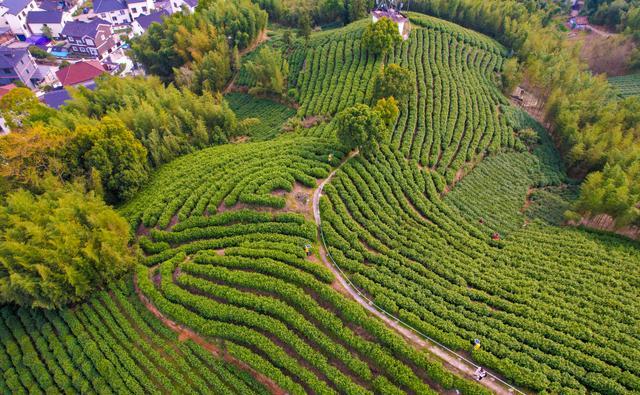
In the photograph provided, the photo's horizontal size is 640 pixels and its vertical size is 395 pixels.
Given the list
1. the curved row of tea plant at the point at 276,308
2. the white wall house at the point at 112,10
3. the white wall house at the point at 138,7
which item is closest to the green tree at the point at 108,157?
the curved row of tea plant at the point at 276,308

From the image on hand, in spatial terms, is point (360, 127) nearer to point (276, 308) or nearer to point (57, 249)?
point (276, 308)

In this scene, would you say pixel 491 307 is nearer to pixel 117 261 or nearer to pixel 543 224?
pixel 543 224

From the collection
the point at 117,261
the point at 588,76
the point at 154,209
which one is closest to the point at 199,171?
the point at 154,209

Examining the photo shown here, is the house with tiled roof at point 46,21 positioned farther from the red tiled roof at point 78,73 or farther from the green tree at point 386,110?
the green tree at point 386,110

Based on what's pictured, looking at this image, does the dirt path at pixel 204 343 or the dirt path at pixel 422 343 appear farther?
the dirt path at pixel 204 343

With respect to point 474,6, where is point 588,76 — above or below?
below

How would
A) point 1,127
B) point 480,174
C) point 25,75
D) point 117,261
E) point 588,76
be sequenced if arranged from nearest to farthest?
point 117,261, point 480,174, point 1,127, point 588,76, point 25,75

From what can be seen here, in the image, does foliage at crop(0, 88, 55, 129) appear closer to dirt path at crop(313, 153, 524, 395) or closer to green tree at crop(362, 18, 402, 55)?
dirt path at crop(313, 153, 524, 395)
